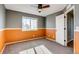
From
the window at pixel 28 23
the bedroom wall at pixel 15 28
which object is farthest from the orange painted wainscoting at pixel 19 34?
the window at pixel 28 23

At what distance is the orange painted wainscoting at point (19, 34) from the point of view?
4.43 m

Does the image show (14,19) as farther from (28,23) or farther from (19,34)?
(28,23)

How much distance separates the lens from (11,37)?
14.9 ft

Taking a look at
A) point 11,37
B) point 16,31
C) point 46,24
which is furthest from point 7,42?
point 46,24

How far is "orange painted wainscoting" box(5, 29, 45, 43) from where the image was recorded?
443cm

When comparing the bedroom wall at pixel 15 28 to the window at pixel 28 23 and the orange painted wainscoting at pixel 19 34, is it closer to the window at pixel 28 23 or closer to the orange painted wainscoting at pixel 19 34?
the orange painted wainscoting at pixel 19 34

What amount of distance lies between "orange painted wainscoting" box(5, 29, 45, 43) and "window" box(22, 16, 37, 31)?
10.0 inches

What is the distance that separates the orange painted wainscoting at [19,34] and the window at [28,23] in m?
0.25

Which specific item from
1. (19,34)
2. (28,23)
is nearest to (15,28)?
(19,34)

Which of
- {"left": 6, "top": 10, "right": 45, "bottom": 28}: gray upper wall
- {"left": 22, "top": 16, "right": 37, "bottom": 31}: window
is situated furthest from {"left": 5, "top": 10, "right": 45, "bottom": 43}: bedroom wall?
{"left": 22, "top": 16, "right": 37, "bottom": 31}: window

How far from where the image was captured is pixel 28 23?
570 cm
